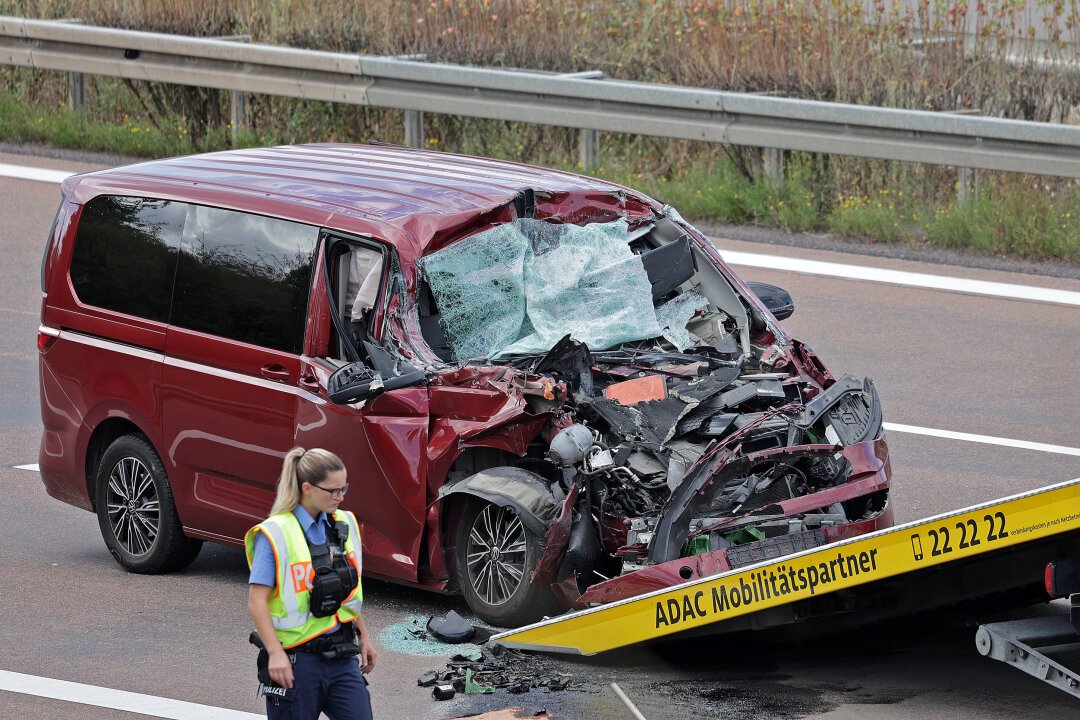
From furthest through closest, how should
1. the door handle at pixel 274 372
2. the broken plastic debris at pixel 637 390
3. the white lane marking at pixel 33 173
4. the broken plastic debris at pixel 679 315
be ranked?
the white lane marking at pixel 33 173 < the broken plastic debris at pixel 679 315 < the door handle at pixel 274 372 < the broken plastic debris at pixel 637 390

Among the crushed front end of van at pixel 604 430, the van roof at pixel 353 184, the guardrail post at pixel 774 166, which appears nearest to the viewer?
the crushed front end of van at pixel 604 430

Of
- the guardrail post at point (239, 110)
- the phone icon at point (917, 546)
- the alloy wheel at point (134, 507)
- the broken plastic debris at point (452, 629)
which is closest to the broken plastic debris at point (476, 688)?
the broken plastic debris at point (452, 629)

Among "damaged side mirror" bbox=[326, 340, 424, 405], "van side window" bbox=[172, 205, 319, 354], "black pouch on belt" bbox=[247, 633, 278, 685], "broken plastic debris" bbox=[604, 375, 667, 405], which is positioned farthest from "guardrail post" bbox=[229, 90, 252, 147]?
"black pouch on belt" bbox=[247, 633, 278, 685]

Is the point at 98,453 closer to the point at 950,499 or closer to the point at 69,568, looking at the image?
the point at 69,568

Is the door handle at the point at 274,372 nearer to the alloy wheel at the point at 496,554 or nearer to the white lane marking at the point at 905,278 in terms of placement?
the alloy wheel at the point at 496,554

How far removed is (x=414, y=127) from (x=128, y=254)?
355 inches

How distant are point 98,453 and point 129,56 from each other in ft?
35.8

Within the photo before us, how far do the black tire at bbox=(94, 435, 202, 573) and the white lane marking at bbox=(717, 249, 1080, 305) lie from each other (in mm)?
6527

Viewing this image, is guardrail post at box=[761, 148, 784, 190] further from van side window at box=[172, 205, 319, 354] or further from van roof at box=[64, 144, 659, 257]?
van side window at box=[172, 205, 319, 354]

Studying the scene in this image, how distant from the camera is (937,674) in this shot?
779 cm

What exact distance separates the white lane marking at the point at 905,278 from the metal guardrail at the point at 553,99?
43.5 inches

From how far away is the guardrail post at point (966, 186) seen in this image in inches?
618

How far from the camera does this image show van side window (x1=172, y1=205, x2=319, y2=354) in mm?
8773

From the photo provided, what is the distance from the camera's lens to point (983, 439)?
11422 mm
